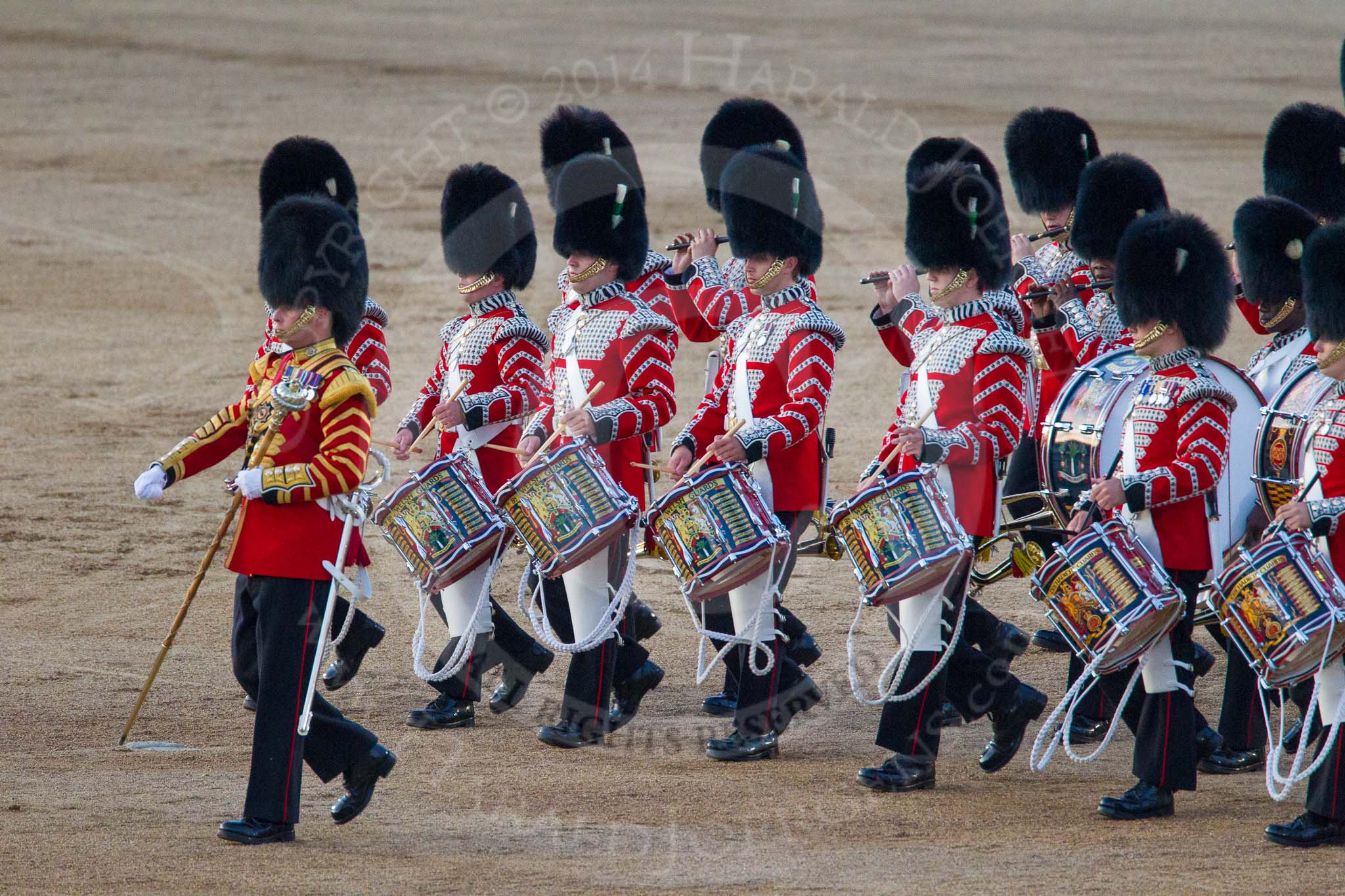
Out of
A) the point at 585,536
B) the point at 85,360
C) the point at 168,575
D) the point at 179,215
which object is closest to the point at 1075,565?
the point at 585,536

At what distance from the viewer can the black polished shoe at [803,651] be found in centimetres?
571

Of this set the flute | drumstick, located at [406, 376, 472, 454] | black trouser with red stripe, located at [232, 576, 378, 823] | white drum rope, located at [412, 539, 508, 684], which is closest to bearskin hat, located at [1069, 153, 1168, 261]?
the flute

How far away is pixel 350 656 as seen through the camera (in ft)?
19.0

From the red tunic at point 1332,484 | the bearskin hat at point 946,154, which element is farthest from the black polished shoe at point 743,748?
the bearskin hat at point 946,154

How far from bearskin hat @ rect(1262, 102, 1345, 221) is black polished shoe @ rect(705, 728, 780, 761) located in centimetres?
255

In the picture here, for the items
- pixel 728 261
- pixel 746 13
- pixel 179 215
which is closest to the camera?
pixel 728 261

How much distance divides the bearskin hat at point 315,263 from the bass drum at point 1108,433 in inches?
67.3

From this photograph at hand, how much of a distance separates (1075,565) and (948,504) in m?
0.50

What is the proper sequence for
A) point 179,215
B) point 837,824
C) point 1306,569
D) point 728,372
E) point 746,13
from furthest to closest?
point 746,13, point 179,215, point 728,372, point 837,824, point 1306,569

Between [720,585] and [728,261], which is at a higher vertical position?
[728,261]

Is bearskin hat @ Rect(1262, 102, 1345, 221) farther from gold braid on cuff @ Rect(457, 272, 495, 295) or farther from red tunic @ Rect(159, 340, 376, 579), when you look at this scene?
red tunic @ Rect(159, 340, 376, 579)

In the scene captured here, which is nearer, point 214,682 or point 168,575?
point 214,682

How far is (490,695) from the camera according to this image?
591 centimetres

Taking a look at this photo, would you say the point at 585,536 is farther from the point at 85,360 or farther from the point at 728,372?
the point at 85,360
